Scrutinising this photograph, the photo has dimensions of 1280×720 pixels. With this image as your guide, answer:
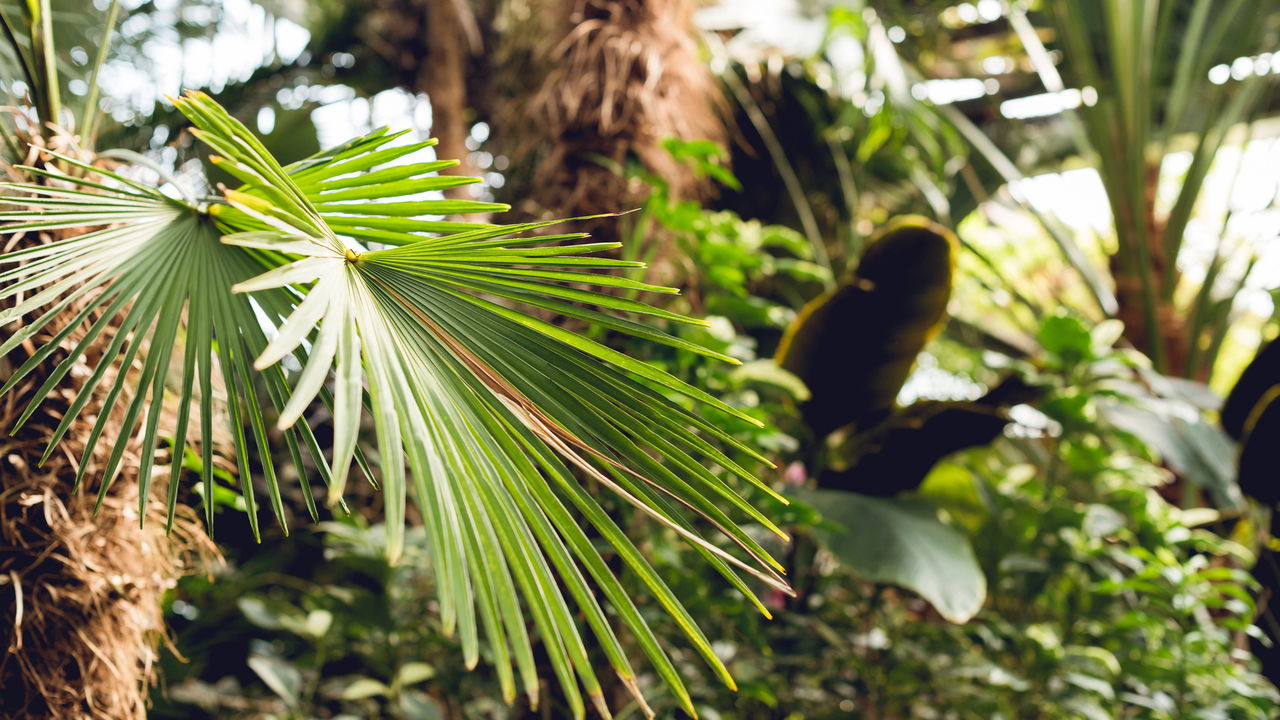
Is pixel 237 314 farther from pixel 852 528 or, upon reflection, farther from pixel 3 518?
pixel 852 528

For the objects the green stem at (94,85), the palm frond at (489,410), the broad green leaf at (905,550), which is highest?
the green stem at (94,85)

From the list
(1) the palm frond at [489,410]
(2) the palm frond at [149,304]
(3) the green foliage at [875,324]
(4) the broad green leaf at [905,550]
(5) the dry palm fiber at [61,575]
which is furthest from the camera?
(3) the green foliage at [875,324]

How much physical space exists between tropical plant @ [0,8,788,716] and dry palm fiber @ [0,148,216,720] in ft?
0.09

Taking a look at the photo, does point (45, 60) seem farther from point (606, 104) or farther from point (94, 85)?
point (606, 104)

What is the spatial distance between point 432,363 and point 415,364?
16 millimetres

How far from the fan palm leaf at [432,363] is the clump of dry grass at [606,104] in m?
0.75

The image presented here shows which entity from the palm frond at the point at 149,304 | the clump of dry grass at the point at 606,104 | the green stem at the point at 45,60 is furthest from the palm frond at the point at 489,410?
the clump of dry grass at the point at 606,104

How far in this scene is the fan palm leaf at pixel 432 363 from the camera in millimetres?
392

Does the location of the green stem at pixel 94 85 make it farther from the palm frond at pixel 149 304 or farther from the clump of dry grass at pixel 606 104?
the clump of dry grass at pixel 606 104

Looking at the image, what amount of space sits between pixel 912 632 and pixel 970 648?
0.36 ft

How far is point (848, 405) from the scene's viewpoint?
140 cm

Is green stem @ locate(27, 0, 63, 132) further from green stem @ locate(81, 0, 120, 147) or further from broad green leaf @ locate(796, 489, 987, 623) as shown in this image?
broad green leaf @ locate(796, 489, 987, 623)

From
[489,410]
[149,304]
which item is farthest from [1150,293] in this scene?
[149,304]

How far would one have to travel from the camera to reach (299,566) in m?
1.62
